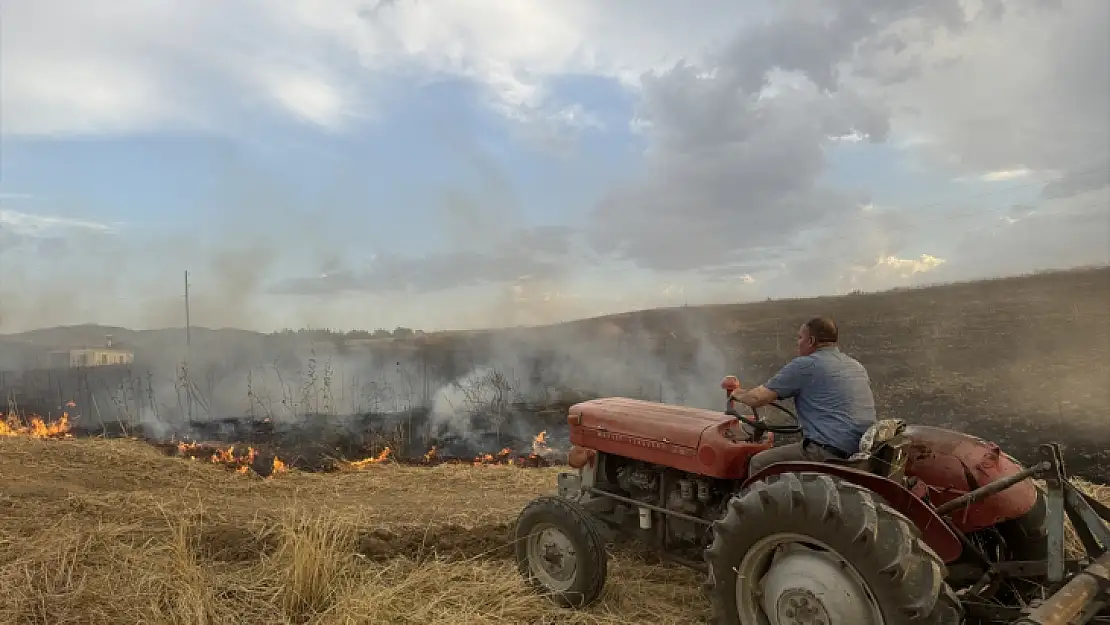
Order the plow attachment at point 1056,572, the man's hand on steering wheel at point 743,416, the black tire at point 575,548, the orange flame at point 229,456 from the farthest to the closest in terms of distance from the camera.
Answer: the orange flame at point 229,456 → the black tire at point 575,548 → the man's hand on steering wheel at point 743,416 → the plow attachment at point 1056,572

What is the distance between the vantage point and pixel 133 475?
8469mm

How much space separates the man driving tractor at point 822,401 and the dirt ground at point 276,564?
125cm

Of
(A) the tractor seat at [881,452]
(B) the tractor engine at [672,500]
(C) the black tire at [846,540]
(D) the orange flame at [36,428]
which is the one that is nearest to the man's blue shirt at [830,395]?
(A) the tractor seat at [881,452]

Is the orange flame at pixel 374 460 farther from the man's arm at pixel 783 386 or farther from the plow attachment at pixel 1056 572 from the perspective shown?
the plow attachment at pixel 1056 572

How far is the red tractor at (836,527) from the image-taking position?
9.48 feet

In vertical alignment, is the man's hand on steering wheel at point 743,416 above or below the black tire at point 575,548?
above

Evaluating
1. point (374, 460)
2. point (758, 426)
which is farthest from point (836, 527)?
point (374, 460)

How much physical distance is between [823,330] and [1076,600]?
1.69 metres

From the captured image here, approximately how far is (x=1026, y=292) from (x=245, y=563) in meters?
20.9

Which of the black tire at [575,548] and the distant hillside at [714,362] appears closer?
the black tire at [575,548]

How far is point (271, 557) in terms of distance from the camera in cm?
493

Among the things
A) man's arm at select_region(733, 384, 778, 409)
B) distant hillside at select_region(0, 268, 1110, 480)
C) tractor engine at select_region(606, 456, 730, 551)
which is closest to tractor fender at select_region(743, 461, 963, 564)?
man's arm at select_region(733, 384, 778, 409)

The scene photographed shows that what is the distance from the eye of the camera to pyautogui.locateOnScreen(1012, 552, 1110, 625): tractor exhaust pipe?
2.70 meters

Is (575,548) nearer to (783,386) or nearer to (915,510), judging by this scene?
(783,386)
